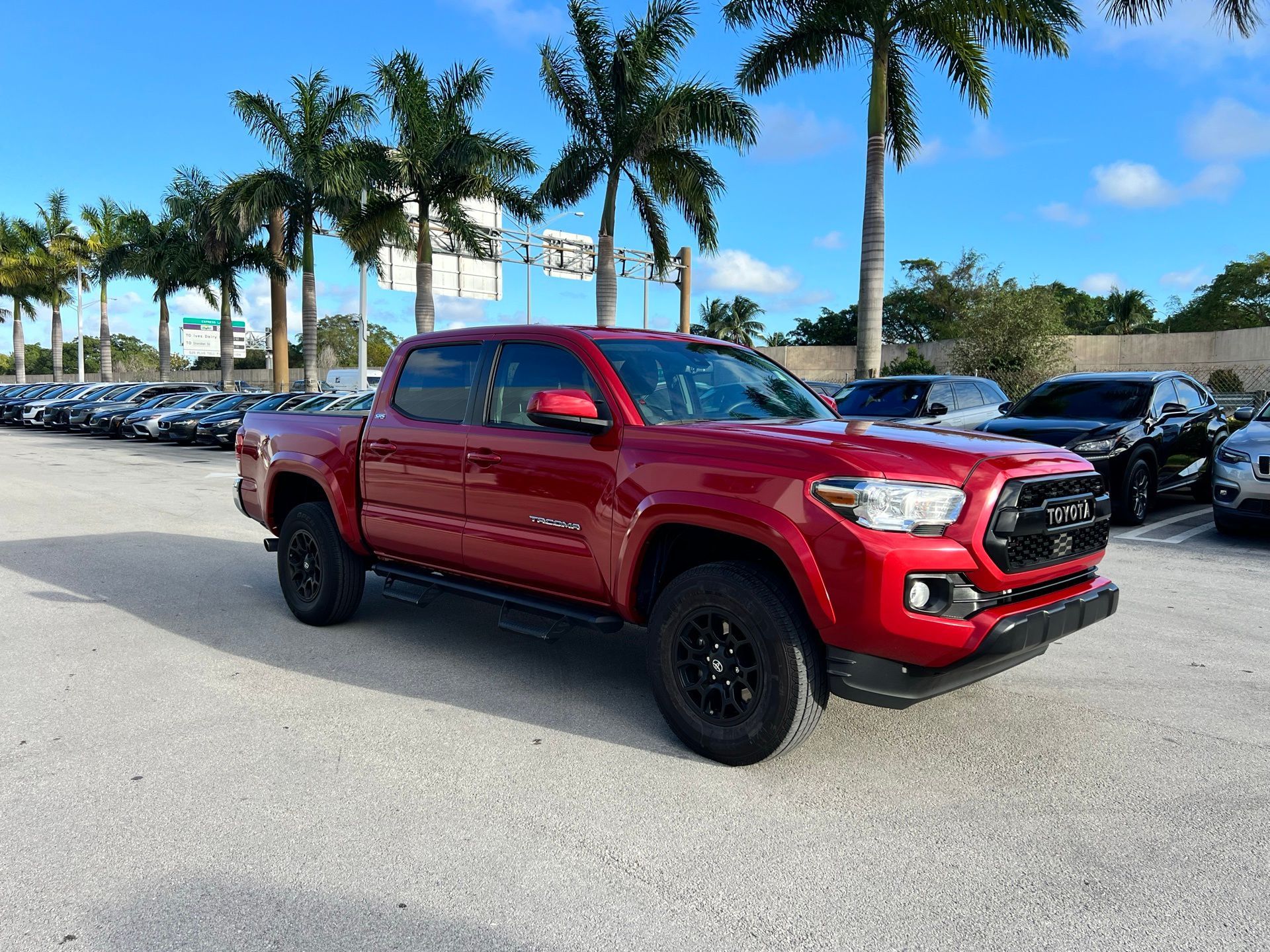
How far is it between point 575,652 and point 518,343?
184 centimetres

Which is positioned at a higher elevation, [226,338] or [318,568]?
[226,338]

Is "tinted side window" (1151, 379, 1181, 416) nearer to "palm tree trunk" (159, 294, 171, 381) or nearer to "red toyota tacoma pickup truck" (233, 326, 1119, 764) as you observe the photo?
"red toyota tacoma pickup truck" (233, 326, 1119, 764)

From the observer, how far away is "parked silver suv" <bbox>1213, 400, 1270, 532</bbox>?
8930 millimetres

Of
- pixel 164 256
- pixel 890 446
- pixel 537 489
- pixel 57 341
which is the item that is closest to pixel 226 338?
pixel 164 256

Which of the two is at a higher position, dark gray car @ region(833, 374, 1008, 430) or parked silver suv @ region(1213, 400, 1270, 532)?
dark gray car @ region(833, 374, 1008, 430)

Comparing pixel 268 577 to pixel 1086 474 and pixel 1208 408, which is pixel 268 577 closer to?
pixel 1086 474

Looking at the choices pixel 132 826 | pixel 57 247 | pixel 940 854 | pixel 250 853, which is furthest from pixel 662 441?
pixel 57 247

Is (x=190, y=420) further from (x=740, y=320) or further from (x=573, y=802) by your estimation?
(x=740, y=320)

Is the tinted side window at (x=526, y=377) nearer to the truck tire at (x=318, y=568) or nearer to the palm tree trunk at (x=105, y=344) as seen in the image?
the truck tire at (x=318, y=568)

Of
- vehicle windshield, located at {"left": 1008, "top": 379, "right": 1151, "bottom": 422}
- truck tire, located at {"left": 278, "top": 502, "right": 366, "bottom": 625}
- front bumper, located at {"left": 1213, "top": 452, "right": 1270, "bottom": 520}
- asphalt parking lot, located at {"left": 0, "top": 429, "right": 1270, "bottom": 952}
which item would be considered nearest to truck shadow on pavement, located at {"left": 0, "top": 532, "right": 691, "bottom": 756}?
asphalt parking lot, located at {"left": 0, "top": 429, "right": 1270, "bottom": 952}

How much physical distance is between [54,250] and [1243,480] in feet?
205

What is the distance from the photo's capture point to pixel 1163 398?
11.1m

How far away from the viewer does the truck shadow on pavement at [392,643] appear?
4633 mm

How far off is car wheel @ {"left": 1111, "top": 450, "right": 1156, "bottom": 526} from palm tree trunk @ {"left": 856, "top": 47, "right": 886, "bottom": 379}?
7561 millimetres
